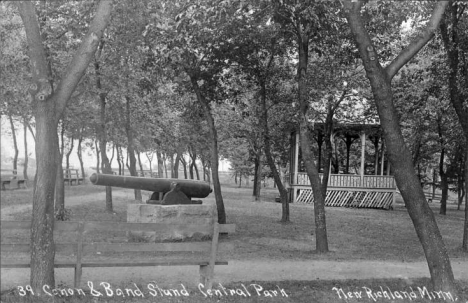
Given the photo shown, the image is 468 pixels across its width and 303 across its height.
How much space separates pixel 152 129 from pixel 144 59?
58.8 feet

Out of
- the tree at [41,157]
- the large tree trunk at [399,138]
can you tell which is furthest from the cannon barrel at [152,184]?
the large tree trunk at [399,138]

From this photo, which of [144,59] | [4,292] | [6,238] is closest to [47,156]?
[6,238]

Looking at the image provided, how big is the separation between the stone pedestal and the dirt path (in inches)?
103

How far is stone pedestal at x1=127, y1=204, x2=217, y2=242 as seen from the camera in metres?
12.2

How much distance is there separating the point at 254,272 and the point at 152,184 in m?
4.02

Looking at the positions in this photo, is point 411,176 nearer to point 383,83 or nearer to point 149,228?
point 383,83

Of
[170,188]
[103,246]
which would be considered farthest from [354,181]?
[103,246]

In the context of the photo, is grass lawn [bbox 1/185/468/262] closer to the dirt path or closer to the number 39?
the dirt path

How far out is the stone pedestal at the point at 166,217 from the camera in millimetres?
12195

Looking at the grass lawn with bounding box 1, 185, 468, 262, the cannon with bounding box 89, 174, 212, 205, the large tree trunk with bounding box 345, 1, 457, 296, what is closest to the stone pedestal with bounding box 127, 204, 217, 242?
the cannon with bounding box 89, 174, 212, 205

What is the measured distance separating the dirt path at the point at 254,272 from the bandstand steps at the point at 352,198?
19977mm

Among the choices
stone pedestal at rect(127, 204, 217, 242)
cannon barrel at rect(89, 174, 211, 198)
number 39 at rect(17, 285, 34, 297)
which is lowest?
number 39 at rect(17, 285, 34, 297)

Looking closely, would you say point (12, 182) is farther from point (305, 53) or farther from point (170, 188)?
point (305, 53)

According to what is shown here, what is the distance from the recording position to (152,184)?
12.3 meters
